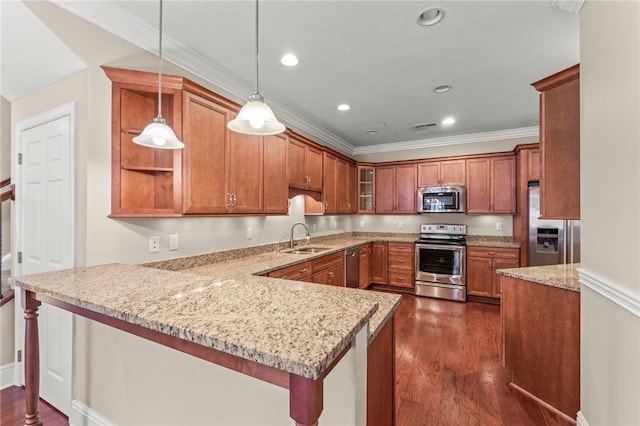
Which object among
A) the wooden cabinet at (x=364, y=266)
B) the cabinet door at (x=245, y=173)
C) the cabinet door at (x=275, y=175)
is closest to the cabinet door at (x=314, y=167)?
the cabinet door at (x=275, y=175)

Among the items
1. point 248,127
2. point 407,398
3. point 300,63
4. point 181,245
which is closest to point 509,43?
point 300,63

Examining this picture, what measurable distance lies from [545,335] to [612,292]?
95 cm

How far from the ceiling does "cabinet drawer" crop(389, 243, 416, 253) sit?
7.65 feet

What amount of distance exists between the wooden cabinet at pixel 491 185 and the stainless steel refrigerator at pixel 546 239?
0.48 m

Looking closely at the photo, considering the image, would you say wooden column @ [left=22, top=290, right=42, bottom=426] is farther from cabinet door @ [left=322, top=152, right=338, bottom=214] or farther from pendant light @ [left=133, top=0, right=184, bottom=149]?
cabinet door @ [left=322, top=152, right=338, bottom=214]

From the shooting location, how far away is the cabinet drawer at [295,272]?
272 centimetres

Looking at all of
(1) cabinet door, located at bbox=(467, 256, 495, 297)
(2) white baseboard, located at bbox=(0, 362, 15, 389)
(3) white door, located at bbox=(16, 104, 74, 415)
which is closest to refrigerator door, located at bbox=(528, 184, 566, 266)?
(1) cabinet door, located at bbox=(467, 256, 495, 297)

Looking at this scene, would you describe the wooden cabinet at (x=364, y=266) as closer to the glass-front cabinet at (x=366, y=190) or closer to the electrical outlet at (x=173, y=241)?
the glass-front cabinet at (x=366, y=190)

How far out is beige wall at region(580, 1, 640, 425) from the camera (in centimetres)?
119

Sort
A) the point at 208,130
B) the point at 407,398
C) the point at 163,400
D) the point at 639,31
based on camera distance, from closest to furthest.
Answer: the point at 639,31 → the point at 163,400 → the point at 407,398 → the point at 208,130

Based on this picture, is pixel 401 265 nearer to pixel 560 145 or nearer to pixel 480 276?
pixel 480 276

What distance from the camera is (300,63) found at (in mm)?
2598

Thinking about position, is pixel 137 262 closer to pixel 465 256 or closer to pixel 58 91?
pixel 58 91

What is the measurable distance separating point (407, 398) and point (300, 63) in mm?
2906
